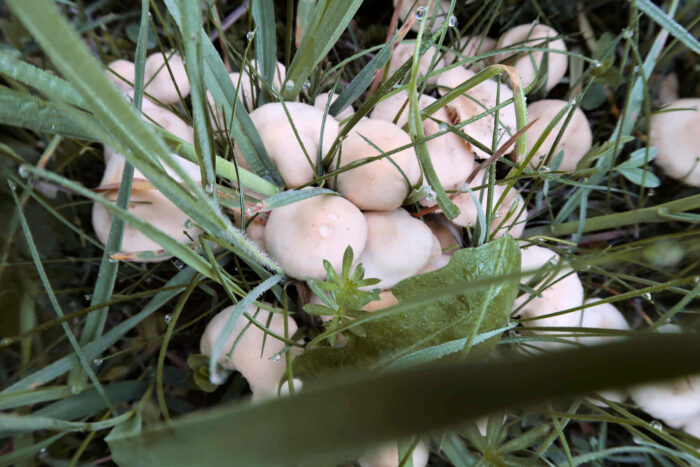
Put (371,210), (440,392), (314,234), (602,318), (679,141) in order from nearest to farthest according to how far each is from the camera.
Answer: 1. (440,392)
2. (314,234)
3. (371,210)
4. (602,318)
5. (679,141)

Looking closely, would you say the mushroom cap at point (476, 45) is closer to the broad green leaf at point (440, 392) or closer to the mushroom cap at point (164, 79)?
the mushroom cap at point (164, 79)

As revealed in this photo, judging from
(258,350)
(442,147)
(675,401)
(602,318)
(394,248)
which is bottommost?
(675,401)

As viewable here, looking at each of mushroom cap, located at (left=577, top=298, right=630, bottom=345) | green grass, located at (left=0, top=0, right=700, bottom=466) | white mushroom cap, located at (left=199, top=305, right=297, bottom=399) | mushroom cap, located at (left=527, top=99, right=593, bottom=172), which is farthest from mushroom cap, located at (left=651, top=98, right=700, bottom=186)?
white mushroom cap, located at (left=199, top=305, right=297, bottom=399)

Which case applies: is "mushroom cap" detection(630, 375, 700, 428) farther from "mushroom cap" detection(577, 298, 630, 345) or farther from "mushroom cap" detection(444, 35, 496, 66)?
"mushroom cap" detection(444, 35, 496, 66)

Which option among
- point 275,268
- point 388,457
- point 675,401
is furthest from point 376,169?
point 675,401

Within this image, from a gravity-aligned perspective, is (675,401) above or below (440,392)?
below

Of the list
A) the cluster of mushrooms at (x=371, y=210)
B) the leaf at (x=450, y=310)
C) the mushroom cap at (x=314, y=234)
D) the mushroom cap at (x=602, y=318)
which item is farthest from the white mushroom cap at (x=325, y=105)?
the mushroom cap at (x=602, y=318)

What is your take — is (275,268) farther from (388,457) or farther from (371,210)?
(388,457)
